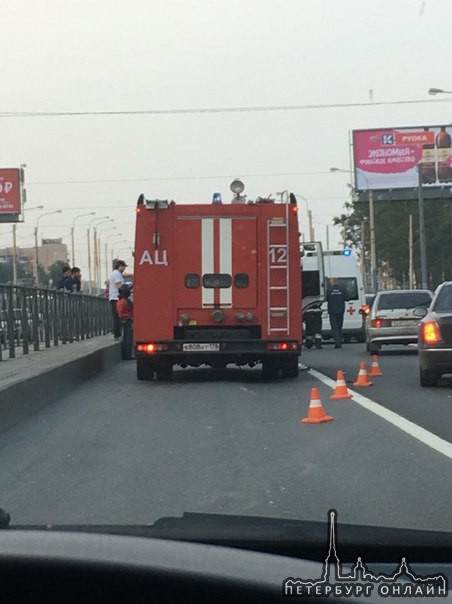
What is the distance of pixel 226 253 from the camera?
19391 millimetres

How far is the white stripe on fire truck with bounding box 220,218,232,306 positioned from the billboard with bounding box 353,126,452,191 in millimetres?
54077

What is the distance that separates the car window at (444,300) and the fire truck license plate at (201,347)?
Answer: 352 centimetres

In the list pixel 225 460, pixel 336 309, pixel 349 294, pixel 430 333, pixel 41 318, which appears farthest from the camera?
pixel 349 294

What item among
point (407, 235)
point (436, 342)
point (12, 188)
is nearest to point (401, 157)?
point (407, 235)

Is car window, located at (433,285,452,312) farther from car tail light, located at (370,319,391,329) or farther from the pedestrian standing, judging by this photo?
the pedestrian standing

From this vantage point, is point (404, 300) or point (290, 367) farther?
point (404, 300)

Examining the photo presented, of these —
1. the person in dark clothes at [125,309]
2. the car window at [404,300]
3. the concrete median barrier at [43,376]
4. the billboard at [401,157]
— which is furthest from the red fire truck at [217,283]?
the billboard at [401,157]

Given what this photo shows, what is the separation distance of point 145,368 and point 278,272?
255cm

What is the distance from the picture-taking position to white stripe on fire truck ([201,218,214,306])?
19.3 metres

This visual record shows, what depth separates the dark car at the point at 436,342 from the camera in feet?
54.7

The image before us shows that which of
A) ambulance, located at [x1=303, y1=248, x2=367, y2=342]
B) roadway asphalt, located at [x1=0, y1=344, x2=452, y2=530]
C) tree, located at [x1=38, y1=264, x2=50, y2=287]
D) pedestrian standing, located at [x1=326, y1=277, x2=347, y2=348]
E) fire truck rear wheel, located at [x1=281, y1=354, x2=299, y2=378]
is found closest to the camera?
roadway asphalt, located at [x1=0, y1=344, x2=452, y2=530]

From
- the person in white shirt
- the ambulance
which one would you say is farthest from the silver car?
the ambulance

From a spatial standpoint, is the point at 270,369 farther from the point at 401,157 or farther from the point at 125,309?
the point at 401,157

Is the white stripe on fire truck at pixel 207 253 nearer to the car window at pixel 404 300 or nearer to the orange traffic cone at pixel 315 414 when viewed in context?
the orange traffic cone at pixel 315 414
